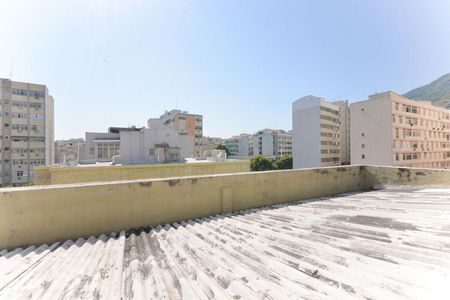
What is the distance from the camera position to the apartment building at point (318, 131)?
154 feet

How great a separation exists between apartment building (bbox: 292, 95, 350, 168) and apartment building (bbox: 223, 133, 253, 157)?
42612 millimetres

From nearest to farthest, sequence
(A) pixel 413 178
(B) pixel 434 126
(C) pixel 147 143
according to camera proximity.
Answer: (A) pixel 413 178, (C) pixel 147 143, (B) pixel 434 126

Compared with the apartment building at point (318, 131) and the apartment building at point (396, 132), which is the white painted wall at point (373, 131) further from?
the apartment building at point (318, 131)

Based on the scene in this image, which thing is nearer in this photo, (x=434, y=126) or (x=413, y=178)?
(x=413, y=178)

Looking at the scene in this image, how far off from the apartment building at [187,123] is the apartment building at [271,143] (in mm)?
31109

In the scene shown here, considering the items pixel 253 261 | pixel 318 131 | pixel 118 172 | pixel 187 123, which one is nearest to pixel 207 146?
pixel 187 123

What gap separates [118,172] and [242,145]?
84.7 metres

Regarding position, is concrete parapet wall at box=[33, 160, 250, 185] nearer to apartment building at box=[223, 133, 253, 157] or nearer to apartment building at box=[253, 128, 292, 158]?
apartment building at box=[253, 128, 292, 158]

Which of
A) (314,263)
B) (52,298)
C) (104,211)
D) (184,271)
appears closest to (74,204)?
(104,211)

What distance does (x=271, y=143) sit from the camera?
276ft

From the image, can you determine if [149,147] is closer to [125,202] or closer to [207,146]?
[125,202]

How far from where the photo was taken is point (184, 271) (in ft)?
7.02

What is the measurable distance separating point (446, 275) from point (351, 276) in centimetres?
78

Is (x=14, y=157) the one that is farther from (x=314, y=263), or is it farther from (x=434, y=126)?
(x=434, y=126)
